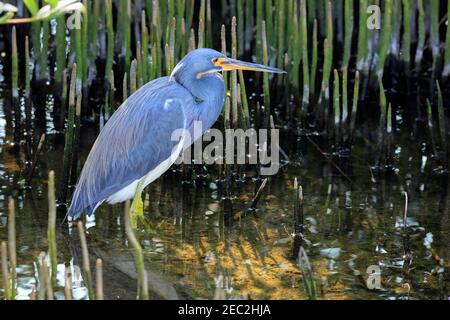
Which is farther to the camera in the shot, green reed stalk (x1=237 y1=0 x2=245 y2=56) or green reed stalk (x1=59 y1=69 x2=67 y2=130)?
green reed stalk (x1=237 y1=0 x2=245 y2=56)

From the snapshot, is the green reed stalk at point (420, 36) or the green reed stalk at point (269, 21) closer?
the green reed stalk at point (269, 21)

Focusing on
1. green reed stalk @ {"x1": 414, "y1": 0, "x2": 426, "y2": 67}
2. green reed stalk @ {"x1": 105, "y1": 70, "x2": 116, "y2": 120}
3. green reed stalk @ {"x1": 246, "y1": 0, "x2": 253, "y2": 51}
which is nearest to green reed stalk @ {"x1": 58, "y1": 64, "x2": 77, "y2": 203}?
green reed stalk @ {"x1": 105, "y1": 70, "x2": 116, "y2": 120}

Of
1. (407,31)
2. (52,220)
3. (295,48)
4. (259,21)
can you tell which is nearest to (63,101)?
(259,21)

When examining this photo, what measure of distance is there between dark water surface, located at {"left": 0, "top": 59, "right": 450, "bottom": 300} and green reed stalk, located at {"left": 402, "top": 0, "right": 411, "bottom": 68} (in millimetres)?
779

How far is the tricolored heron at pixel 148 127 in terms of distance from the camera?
203 inches

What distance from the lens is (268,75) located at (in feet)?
22.5

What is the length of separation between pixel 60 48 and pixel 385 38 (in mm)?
2327

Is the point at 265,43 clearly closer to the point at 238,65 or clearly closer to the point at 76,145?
the point at 238,65

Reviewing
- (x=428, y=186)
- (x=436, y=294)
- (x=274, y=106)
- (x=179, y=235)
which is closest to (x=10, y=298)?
(x=179, y=235)

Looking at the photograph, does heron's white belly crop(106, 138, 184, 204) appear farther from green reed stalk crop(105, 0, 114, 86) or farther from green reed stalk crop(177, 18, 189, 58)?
green reed stalk crop(105, 0, 114, 86)

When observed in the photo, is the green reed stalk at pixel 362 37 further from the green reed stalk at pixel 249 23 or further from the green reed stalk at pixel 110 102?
the green reed stalk at pixel 110 102

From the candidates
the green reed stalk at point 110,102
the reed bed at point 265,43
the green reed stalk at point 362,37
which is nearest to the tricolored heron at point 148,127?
the reed bed at point 265,43

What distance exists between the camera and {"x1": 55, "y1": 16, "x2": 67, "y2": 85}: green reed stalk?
6223mm

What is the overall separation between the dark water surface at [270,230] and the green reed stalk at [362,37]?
654mm
